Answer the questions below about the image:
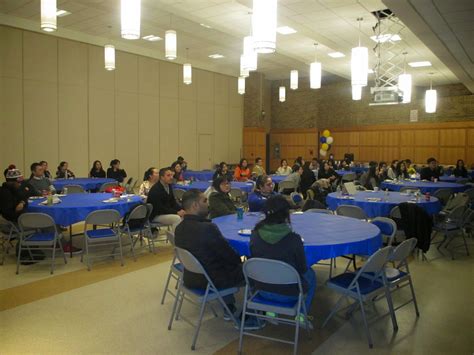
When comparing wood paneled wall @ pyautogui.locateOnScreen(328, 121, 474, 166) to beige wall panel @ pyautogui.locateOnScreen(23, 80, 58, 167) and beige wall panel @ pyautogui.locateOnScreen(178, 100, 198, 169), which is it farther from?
beige wall panel @ pyautogui.locateOnScreen(23, 80, 58, 167)

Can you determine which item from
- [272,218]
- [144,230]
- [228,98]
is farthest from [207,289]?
[228,98]

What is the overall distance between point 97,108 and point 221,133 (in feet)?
20.5

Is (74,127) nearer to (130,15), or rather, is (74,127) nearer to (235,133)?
(235,133)

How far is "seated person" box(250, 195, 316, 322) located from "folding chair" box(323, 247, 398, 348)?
0.44 m

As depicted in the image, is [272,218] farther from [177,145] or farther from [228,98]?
[228,98]

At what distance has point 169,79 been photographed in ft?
52.9

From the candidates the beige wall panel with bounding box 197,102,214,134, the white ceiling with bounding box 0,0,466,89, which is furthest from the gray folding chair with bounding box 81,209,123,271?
the beige wall panel with bounding box 197,102,214,134

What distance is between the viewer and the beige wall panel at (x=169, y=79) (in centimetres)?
1585

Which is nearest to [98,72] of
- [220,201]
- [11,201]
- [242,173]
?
[242,173]

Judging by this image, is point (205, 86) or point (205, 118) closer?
point (205, 86)

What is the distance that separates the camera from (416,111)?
59.4ft

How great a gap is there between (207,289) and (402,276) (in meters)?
1.94

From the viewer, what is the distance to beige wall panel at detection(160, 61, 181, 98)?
15.9 metres

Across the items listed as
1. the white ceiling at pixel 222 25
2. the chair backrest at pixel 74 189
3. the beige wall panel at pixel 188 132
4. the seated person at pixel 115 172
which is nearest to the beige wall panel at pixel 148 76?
the white ceiling at pixel 222 25
